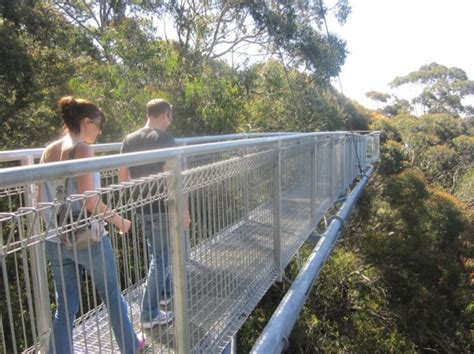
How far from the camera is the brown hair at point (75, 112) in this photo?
93.4 inches

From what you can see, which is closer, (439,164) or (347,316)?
(347,316)

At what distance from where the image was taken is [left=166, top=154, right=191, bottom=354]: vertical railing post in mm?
2145

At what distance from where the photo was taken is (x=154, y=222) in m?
2.37

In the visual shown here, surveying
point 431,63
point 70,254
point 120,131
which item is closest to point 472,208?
point 120,131

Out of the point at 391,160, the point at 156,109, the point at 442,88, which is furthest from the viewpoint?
the point at 442,88

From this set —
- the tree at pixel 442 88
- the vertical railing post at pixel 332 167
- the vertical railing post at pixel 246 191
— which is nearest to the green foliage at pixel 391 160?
the vertical railing post at pixel 332 167

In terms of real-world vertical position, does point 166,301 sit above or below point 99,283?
below

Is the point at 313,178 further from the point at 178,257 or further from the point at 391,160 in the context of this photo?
the point at 391,160

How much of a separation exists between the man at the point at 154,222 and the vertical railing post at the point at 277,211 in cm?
90

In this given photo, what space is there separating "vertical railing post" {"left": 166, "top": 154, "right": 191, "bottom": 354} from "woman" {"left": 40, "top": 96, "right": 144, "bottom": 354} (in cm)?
21

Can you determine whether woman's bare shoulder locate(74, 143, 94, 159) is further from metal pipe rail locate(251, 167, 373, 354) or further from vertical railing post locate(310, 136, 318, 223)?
vertical railing post locate(310, 136, 318, 223)

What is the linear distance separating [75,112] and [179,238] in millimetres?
Answer: 856

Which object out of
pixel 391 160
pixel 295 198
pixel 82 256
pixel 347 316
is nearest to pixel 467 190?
pixel 391 160

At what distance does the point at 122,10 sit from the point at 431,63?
148 feet
